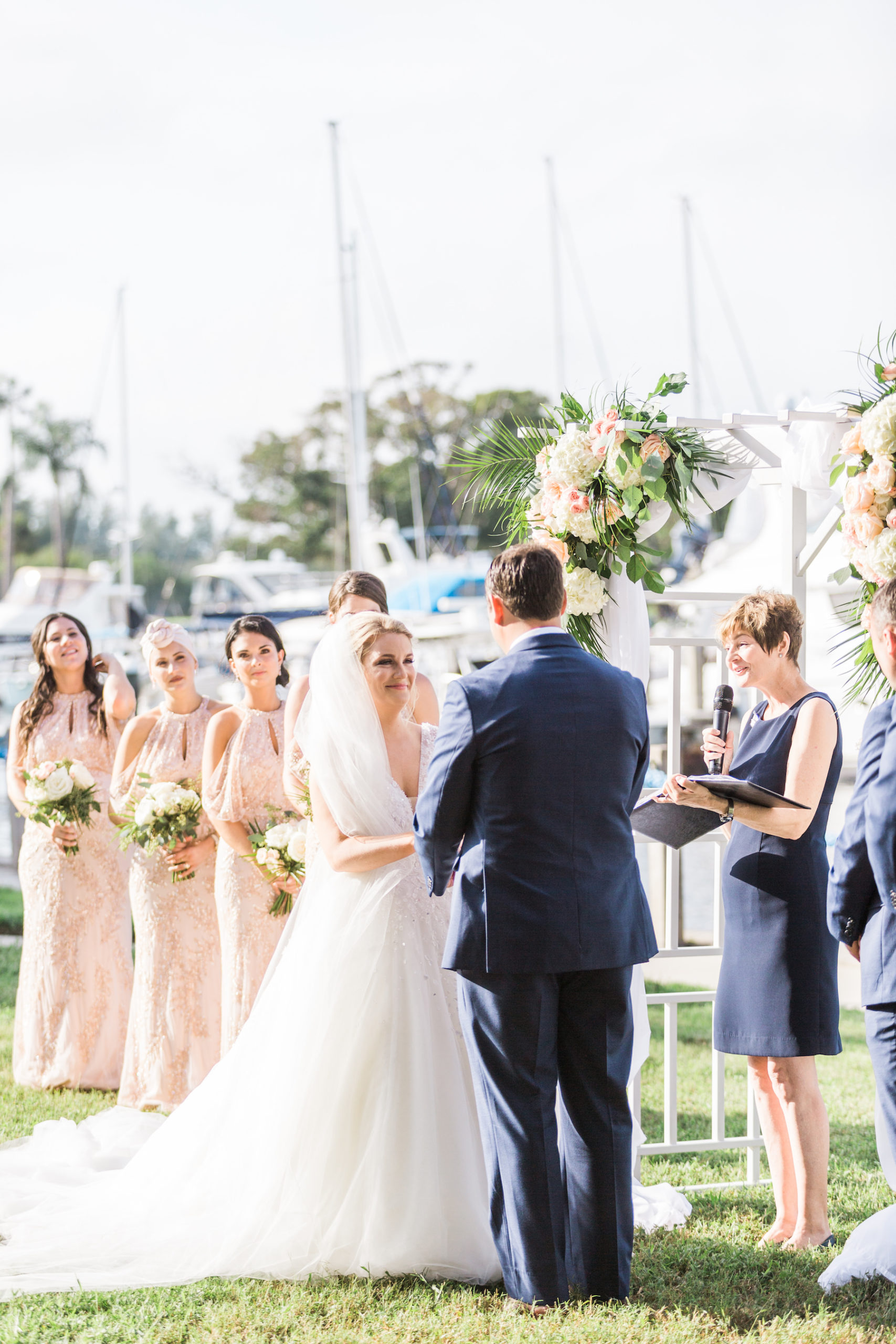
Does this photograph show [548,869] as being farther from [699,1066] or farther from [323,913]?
[699,1066]

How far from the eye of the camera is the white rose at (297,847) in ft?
17.8

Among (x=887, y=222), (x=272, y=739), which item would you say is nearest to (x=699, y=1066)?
(x=272, y=739)

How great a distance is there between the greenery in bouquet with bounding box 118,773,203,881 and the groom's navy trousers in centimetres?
276

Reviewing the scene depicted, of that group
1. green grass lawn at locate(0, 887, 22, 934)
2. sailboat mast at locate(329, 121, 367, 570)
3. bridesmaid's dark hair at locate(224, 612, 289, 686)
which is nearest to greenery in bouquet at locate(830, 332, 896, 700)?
bridesmaid's dark hair at locate(224, 612, 289, 686)

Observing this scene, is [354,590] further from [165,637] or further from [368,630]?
[165,637]

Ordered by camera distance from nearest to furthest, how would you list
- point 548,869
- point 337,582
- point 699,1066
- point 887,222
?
point 548,869
point 337,582
point 699,1066
point 887,222

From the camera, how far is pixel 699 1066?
24.4 feet

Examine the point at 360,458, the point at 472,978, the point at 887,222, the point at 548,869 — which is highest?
the point at 887,222

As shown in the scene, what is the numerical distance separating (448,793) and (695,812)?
3.41 feet

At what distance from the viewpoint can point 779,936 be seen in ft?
13.8

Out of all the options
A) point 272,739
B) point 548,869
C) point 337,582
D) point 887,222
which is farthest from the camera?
point 887,222

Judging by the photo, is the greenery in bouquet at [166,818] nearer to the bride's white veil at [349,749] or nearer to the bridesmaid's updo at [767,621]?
the bride's white veil at [349,749]

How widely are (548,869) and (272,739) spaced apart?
8.88ft

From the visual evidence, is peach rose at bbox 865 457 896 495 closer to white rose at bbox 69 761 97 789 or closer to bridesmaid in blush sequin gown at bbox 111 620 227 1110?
bridesmaid in blush sequin gown at bbox 111 620 227 1110
